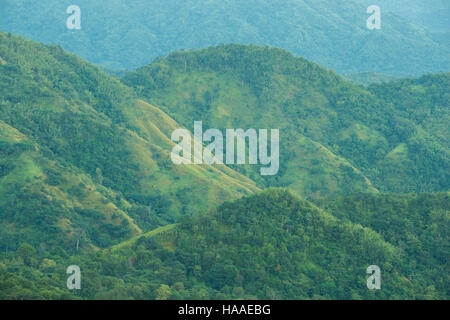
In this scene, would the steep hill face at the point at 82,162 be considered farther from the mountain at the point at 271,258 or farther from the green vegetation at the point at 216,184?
the mountain at the point at 271,258

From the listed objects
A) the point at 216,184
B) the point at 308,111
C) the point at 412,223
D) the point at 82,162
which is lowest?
the point at 412,223

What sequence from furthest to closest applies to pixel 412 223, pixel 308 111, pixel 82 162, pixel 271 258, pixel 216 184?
pixel 308 111 → pixel 216 184 → pixel 82 162 → pixel 412 223 → pixel 271 258

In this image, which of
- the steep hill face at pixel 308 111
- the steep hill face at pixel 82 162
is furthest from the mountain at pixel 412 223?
the steep hill face at pixel 308 111

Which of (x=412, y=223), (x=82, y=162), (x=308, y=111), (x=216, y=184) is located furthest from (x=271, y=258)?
(x=308, y=111)

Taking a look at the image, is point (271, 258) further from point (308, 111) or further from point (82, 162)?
point (308, 111)
